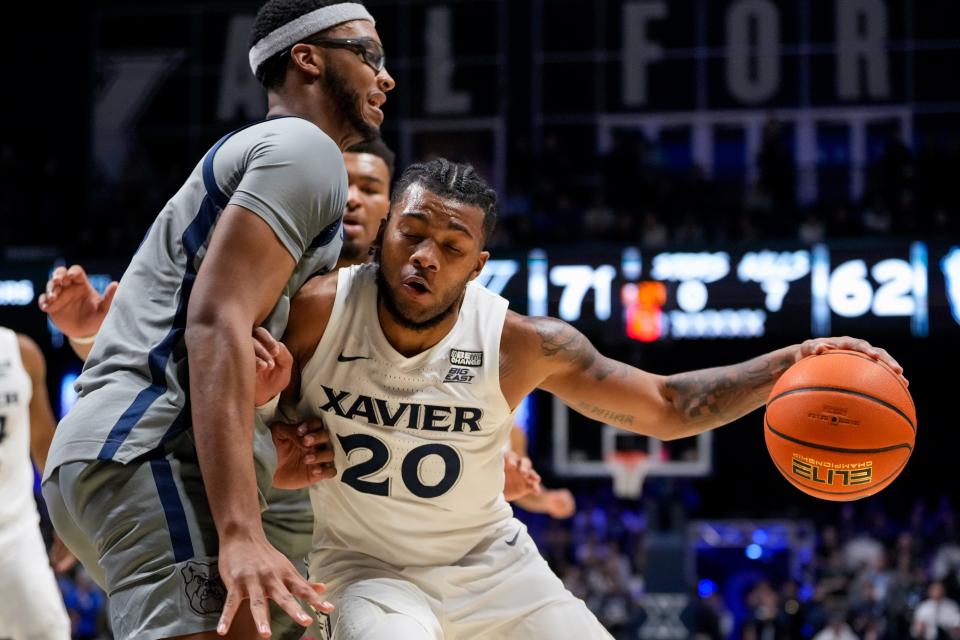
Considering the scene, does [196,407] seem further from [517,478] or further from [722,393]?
[517,478]

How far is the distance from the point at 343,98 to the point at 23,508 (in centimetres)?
281

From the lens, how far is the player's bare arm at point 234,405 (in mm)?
2309

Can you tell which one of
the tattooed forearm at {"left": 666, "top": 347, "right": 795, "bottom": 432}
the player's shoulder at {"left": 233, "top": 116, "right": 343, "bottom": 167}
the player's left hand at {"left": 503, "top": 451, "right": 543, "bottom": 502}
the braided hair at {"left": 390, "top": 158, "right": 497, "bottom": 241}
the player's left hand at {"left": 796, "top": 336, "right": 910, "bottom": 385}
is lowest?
the player's left hand at {"left": 503, "top": 451, "right": 543, "bottom": 502}

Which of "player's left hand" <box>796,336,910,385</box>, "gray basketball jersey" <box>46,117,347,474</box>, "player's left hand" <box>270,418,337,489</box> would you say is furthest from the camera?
"player's left hand" <box>796,336,910,385</box>

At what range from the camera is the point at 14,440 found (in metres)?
4.84

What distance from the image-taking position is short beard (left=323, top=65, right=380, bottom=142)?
2.81 meters

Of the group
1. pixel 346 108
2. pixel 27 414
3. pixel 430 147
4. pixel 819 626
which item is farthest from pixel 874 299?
pixel 346 108

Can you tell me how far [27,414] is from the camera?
4957 millimetres

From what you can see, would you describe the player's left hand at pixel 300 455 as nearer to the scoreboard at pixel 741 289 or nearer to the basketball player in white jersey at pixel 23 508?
the basketball player in white jersey at pixel 23 508

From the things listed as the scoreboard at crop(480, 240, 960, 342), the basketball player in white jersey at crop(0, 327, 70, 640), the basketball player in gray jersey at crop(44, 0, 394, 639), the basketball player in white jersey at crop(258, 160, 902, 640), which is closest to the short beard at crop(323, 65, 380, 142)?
the basketball player in gray jersey at crop(44, 0, 394, 639)

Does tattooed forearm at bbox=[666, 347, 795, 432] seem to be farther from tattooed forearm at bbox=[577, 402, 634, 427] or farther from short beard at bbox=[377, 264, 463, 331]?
short beard at bbox=[377, 264, 463, 331]

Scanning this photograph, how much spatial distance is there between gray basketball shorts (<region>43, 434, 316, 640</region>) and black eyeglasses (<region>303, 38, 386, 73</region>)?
3.35 feet

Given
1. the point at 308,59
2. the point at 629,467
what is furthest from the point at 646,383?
the point at 629,467

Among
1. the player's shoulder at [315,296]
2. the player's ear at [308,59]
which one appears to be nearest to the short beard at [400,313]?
the player's shoulder at [315,296]
